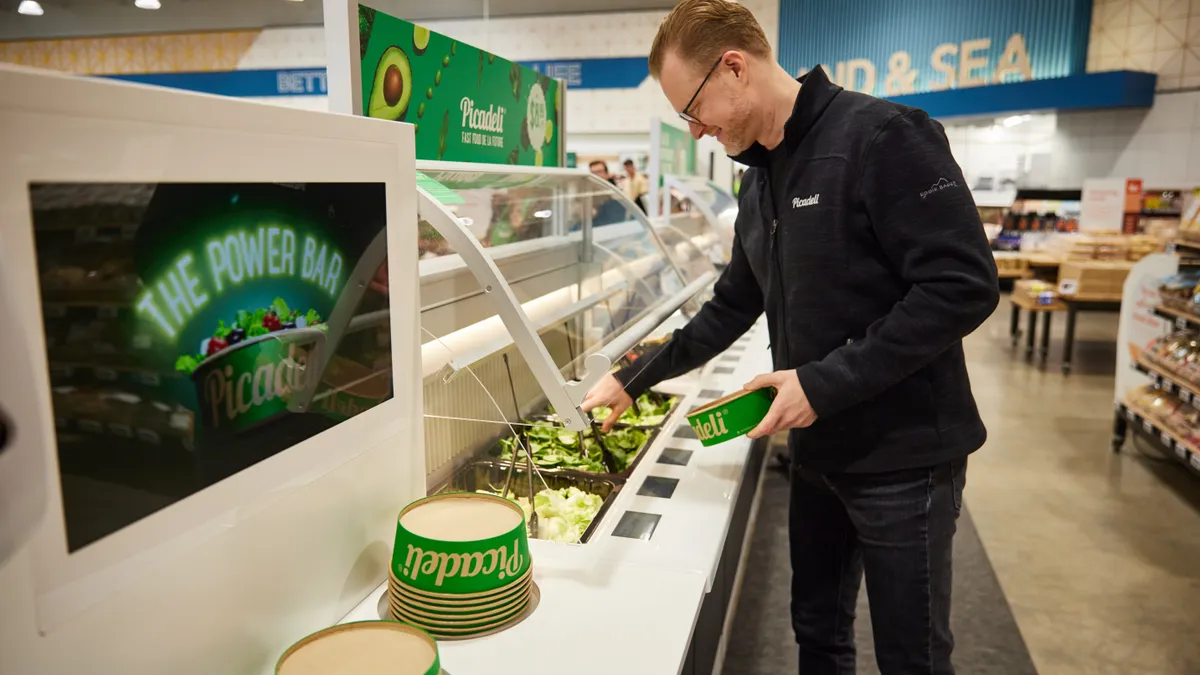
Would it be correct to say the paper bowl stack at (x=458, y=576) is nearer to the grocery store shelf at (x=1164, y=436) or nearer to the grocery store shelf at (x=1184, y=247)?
the grocery store shelf at (x=1164, y=436)

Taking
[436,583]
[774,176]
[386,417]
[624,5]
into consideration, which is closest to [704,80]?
[774,176]

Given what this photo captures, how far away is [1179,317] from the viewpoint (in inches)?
177

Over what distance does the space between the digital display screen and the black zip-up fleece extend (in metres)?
0.86

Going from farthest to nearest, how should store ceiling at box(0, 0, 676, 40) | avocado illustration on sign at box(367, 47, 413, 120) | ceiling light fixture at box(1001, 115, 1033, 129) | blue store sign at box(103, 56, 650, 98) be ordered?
blue store sign at box(103, 56, 650, 98) < ceiling light fixture at box(1001, 115, 1033, 129) < store ceiling at box(0, 0, 676, 40) < avocado illustration on sign at box(367, 47, 413, 120)

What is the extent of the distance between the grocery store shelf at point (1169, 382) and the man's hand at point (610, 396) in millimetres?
3640

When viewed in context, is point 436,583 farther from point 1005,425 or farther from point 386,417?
point 1005,425

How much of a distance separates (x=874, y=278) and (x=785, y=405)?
305mm

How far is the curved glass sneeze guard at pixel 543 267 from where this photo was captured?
1.79m

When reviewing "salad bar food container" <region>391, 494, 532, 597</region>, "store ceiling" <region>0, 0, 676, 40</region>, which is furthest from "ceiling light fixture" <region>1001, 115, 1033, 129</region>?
"salad bar food container" <region>391, 494, 532, 597</region>

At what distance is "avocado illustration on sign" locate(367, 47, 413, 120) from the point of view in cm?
176

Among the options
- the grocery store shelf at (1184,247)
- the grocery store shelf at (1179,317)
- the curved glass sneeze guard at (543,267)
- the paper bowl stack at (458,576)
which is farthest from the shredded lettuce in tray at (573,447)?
the grocery store shelf at (1184,247)

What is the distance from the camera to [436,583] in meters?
1.31

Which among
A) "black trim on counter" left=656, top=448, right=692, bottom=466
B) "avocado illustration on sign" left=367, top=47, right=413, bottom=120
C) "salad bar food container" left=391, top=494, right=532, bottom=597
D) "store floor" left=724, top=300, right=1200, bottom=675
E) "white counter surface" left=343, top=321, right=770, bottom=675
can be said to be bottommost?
"store floor" left=724, top=300, right=1200, bottom=675

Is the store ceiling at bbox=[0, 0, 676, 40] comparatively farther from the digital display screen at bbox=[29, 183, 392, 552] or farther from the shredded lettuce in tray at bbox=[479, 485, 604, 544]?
the digital display screen at bbox=[29, 183, 392, 552]
